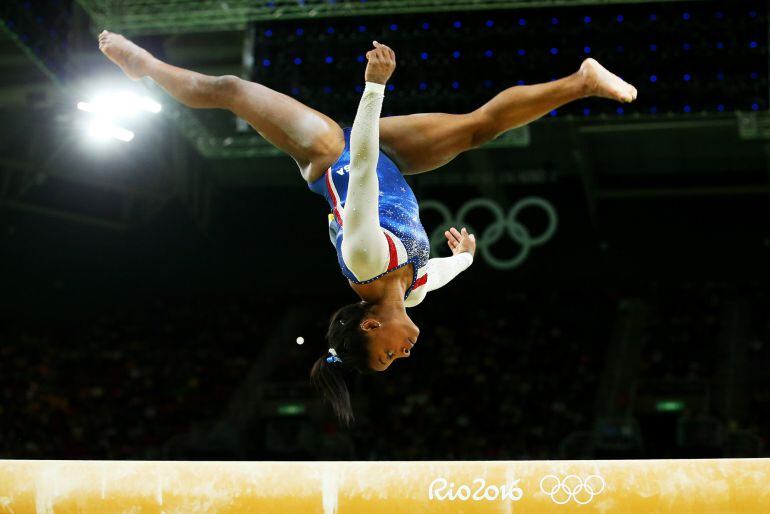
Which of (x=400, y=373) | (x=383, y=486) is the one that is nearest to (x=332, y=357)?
(x=383, y=486)

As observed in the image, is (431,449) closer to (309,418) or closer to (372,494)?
(309,418)

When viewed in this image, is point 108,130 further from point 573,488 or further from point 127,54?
point 573,488

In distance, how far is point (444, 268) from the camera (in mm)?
4871

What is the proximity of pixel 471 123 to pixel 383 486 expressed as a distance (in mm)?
1796

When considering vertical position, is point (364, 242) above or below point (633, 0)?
below

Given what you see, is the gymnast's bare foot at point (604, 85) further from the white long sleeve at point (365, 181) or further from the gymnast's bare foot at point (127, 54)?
the gymnast's bare foot at point (127, 54)

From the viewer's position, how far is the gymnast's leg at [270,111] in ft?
14.1

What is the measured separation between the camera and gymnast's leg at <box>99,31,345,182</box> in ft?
14.1

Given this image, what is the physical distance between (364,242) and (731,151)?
12922 mm

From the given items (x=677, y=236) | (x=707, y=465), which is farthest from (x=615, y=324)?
(x=707, y=465)

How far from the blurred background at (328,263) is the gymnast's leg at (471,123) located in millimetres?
4188

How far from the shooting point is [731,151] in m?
15.1

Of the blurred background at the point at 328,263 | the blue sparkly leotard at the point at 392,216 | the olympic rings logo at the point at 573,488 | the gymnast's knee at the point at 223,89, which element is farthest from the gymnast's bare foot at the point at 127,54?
the blurred background at the point at 328,263

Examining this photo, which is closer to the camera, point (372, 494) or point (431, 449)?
point (372, 494)
